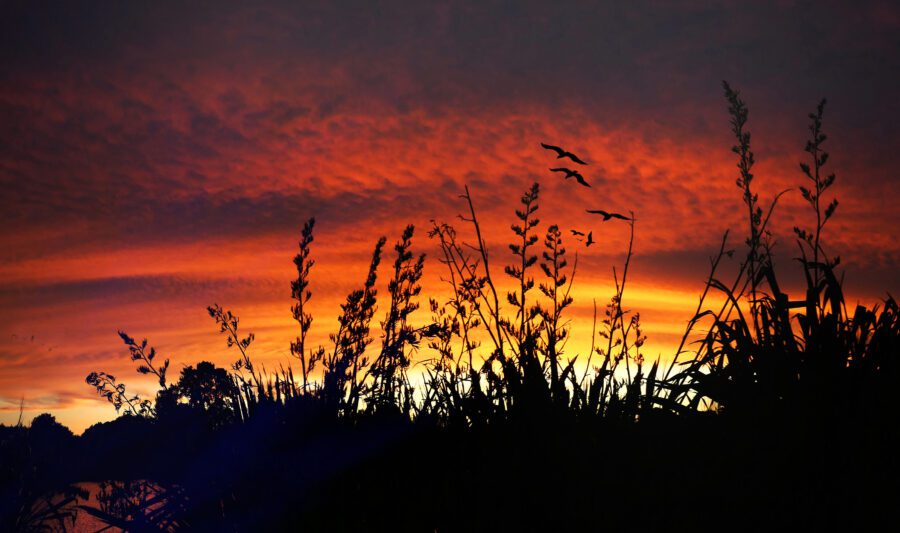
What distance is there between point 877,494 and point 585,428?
1.37 meters

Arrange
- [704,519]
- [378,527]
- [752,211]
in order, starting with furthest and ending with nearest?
[752,211] → [378,527] → [704,519]

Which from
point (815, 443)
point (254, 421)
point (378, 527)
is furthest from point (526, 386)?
point (254, 421)

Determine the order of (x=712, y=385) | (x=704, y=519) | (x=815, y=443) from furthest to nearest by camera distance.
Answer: (x=712, y=385)
(x=815, y=443)
(x=704, y=519)

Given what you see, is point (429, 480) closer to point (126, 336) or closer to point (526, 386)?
point (526, 386)

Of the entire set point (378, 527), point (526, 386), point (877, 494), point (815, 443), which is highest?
point (526, 386)

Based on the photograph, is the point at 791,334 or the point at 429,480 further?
the point at 791,334

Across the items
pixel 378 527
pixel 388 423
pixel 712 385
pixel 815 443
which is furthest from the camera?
pixel 712 385

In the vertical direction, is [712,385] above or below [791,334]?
below

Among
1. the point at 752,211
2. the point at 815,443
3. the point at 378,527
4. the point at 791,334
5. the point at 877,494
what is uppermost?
the point at 752,211

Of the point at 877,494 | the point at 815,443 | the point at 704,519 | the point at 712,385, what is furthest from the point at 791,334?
the point at 704,519

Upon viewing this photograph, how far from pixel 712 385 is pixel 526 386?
178cm

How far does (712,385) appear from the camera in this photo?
4879mm

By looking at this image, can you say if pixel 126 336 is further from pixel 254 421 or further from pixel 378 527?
pixel 378 527

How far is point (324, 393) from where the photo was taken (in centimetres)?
473
